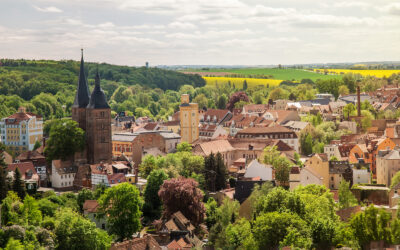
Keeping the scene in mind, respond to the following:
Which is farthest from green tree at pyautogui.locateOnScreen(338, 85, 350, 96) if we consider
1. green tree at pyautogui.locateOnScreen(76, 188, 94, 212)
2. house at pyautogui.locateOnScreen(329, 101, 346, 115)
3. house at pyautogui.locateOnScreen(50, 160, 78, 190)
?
green tree at pyautogui.locateOnScreen(76, 188, 94, 212)

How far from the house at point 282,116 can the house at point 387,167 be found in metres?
34.1

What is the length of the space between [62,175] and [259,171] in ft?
64.1

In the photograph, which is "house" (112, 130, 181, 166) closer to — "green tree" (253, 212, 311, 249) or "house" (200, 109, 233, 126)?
"house" (200, 109, 233, 126)

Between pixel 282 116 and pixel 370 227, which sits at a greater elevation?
pixel 282 116

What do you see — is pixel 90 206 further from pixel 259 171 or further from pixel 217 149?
pixel 217 149

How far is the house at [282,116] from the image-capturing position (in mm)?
108688

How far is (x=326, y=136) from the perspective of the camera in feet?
321

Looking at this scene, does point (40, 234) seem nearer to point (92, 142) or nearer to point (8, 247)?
point (8, 247)

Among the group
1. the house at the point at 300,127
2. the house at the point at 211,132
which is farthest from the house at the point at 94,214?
the house at the point at 211,132

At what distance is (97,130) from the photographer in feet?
250

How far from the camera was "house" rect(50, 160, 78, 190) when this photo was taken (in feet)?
234

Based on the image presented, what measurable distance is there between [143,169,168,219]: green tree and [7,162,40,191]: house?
10459 millimetres

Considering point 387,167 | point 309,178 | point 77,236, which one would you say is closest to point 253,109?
point 387,167

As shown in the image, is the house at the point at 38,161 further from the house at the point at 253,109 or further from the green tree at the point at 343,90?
the green tree at the point at 343,90
